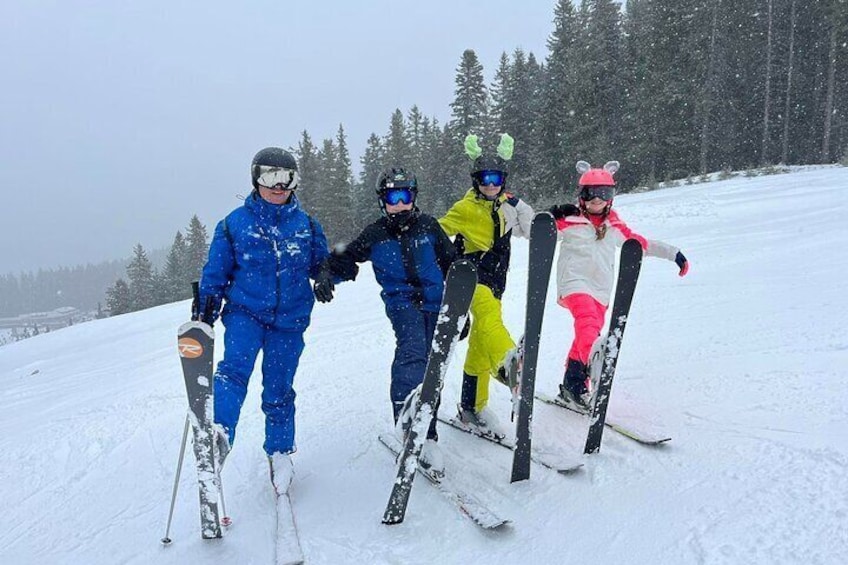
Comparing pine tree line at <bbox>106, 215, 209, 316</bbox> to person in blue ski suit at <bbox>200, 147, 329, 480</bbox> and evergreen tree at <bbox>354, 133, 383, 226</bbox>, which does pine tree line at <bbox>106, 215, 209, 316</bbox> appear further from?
person in blue ski suit at <bbox>200, 147, 329, 480</bbox>

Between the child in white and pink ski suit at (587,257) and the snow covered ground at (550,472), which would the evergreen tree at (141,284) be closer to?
the snow covered ground at (550,472)

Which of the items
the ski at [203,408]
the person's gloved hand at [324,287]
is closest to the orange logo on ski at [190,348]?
the ski at [203,408]

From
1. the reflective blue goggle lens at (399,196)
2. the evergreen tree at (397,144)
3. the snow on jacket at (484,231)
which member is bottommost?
the snow on jacket at (484,231)

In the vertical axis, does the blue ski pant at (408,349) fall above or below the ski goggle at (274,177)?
below

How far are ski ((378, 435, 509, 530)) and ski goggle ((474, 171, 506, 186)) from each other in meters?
2.18

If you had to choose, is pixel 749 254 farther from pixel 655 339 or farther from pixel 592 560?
pixel 592 560

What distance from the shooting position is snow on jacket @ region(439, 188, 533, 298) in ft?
14.0

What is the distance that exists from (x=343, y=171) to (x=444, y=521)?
135ft

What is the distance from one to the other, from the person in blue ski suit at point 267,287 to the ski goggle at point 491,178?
1349mm

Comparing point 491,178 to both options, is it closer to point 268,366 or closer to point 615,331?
point 615,331

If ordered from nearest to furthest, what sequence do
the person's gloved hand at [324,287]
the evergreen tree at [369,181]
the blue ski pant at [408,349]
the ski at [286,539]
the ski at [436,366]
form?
the ski at [286,539]
the ski at [436,366]
the blue ski pant at [408,349]
the person's gloved hand at [324,287]
the evergreen tree at [369,181]

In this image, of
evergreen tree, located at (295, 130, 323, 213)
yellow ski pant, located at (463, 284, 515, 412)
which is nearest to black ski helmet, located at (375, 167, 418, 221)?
yellow ski pant, located at (463, 284, 515, 412)

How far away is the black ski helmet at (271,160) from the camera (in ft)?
11.9

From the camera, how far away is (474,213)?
4273mm
